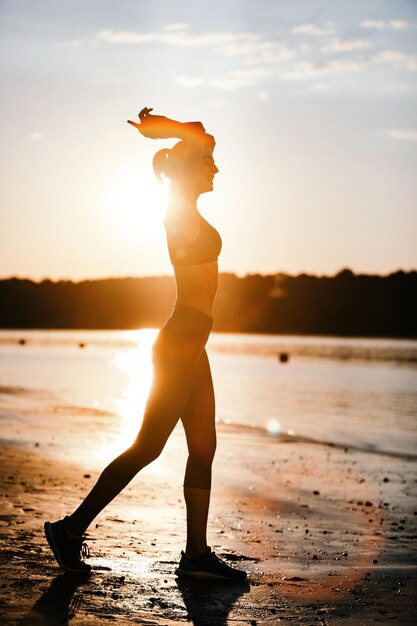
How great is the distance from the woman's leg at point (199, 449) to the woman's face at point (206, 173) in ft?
3.22

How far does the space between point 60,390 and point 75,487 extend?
2192cm

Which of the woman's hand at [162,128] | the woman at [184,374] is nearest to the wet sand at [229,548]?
the woman at [184,374]

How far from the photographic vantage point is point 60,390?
30.8 meters

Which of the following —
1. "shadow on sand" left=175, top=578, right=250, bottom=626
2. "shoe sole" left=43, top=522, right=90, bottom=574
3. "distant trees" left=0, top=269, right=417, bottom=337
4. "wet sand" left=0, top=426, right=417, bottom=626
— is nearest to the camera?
"shadow on sand" left=175, top=578, right=250, bottom=626

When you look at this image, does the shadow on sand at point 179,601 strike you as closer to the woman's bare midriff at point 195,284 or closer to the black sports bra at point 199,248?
the woman's bare midriff at point 195,284

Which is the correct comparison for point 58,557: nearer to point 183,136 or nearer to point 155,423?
point 155,423

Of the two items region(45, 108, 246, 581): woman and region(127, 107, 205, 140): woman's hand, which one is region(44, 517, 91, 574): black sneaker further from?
region(127, 107, 205, 140): woman's hand

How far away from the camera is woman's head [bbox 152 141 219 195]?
5539 millimetres

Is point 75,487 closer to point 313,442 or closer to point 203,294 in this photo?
point 203,294

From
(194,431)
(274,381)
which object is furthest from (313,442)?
(274,381)

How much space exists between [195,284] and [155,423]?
2.66 feet

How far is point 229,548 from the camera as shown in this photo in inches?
263

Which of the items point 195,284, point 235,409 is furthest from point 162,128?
point 235,409

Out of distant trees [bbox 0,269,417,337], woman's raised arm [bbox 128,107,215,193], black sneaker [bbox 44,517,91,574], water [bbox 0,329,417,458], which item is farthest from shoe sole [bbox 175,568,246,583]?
distant trees [bbox 0,269,417,337]
